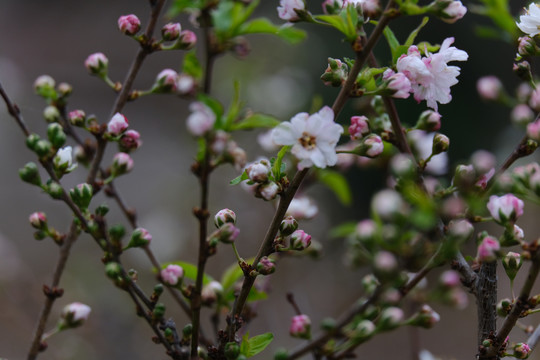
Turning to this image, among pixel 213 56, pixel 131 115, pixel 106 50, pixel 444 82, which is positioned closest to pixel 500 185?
pixel 444 82

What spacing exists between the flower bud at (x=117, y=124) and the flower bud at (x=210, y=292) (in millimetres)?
263

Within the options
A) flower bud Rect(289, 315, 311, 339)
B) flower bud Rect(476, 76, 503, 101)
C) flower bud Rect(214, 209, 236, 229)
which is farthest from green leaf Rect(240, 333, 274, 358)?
flower bud Rect(476, 76, 503, 101)

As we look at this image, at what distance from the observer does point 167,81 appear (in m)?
0.80

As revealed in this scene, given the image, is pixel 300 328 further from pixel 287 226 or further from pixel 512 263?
pixel 512 263

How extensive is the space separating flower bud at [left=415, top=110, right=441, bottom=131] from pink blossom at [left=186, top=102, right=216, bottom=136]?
1.19 feet

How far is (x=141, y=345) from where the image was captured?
2.10 metres

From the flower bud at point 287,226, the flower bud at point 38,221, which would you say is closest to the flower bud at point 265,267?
the flower bud at point 287,226

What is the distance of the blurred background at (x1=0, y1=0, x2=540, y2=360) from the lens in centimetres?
207

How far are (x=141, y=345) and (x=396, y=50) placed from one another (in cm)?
176

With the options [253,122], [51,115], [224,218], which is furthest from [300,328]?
[51,115]

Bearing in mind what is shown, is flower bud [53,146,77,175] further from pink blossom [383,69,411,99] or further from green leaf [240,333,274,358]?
pink blossom [383,69,411,99]

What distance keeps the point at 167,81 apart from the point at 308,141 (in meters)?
0.30

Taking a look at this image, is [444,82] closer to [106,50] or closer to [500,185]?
[500,185]

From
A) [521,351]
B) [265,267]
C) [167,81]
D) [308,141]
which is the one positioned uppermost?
[167,81]
